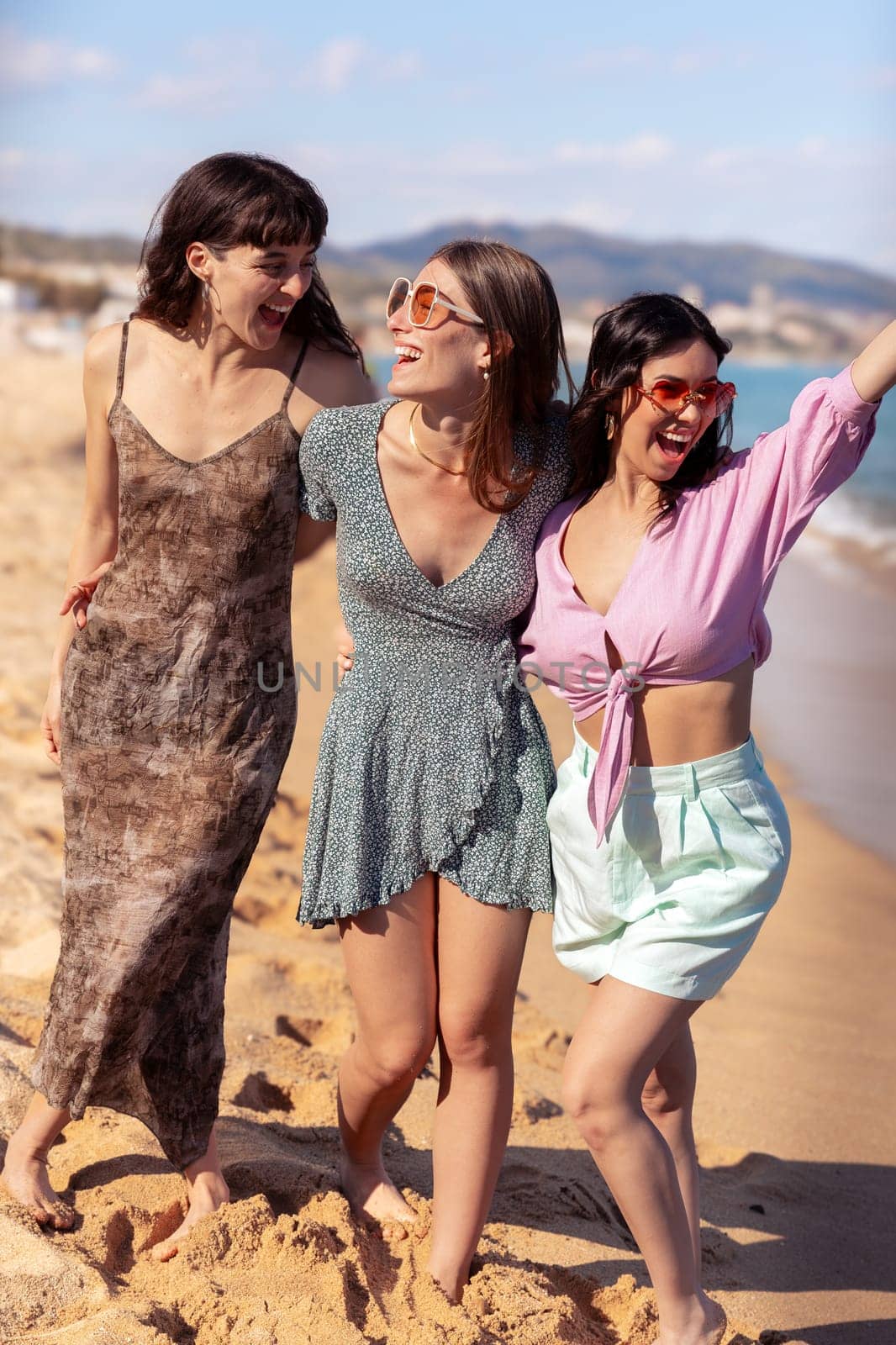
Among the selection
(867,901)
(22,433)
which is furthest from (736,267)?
(867,901)

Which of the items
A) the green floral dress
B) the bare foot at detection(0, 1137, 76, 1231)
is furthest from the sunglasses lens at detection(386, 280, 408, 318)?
the bare foot at detection(0, 1137, 76, 1231)

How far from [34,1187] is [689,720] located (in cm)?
162

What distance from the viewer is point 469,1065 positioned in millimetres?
2689

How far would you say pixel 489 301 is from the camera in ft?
8.19

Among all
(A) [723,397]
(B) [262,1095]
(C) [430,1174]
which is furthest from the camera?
(B) [262,1095]

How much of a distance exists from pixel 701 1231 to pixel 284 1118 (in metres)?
1.06

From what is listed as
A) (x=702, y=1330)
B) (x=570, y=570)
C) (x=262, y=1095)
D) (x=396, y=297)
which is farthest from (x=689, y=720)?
(x=262, y=1095)

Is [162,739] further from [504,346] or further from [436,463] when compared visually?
[504,346]

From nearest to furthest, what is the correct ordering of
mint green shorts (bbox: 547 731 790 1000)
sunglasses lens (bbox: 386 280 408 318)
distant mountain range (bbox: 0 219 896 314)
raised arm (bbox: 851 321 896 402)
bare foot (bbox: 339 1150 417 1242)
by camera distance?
raised arm (bbox: 851 321 896 402) → mint green shorts (bbox: 547 731 790 1000) → sunglasses lens (bbox: 386 280 408 318) → bare foot (bbox: 339 1150 417 1242) → distant mountain range (bbox: 0 219 896 314)

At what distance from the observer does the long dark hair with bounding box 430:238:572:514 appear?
8.21 ft

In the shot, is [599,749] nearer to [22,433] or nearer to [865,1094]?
[865,1094]

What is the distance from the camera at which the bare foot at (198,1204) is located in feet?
8.64

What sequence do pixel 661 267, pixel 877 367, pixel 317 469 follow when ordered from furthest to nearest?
pixel 661 267 → pixel 317 469 → pixel 877 367

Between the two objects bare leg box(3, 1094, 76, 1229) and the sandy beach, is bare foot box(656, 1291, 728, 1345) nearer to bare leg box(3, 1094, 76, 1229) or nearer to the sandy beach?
the sandy beach
